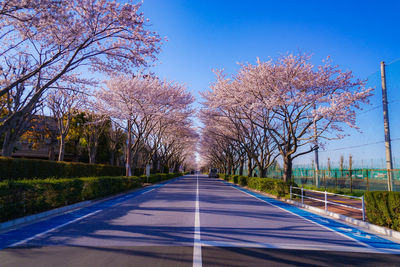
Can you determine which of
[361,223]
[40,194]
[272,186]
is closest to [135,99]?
[272,186]

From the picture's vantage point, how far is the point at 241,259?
5.17 metres

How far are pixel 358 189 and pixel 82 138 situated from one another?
114 ft

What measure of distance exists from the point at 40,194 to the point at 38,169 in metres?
11.4

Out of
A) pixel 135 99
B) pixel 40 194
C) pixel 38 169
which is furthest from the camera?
pixel 135 99

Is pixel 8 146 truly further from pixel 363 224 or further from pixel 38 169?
pixel 363 224

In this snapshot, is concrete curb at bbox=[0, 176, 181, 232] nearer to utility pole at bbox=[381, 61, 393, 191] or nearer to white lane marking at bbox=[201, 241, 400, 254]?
white lane marking at bbox=[201, 241, 400, 254]

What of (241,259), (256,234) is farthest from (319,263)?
(256,234)

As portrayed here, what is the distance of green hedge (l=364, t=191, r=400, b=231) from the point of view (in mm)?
8023

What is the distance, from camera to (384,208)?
8.48 meters

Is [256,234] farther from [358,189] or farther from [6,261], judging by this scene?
[358,189]

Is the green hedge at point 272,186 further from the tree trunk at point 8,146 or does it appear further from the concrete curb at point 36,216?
the tree trunk at point 8,146

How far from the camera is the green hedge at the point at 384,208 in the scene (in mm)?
8023

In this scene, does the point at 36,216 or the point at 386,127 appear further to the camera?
the point at 386,127

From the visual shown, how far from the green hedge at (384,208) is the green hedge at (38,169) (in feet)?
53.7
